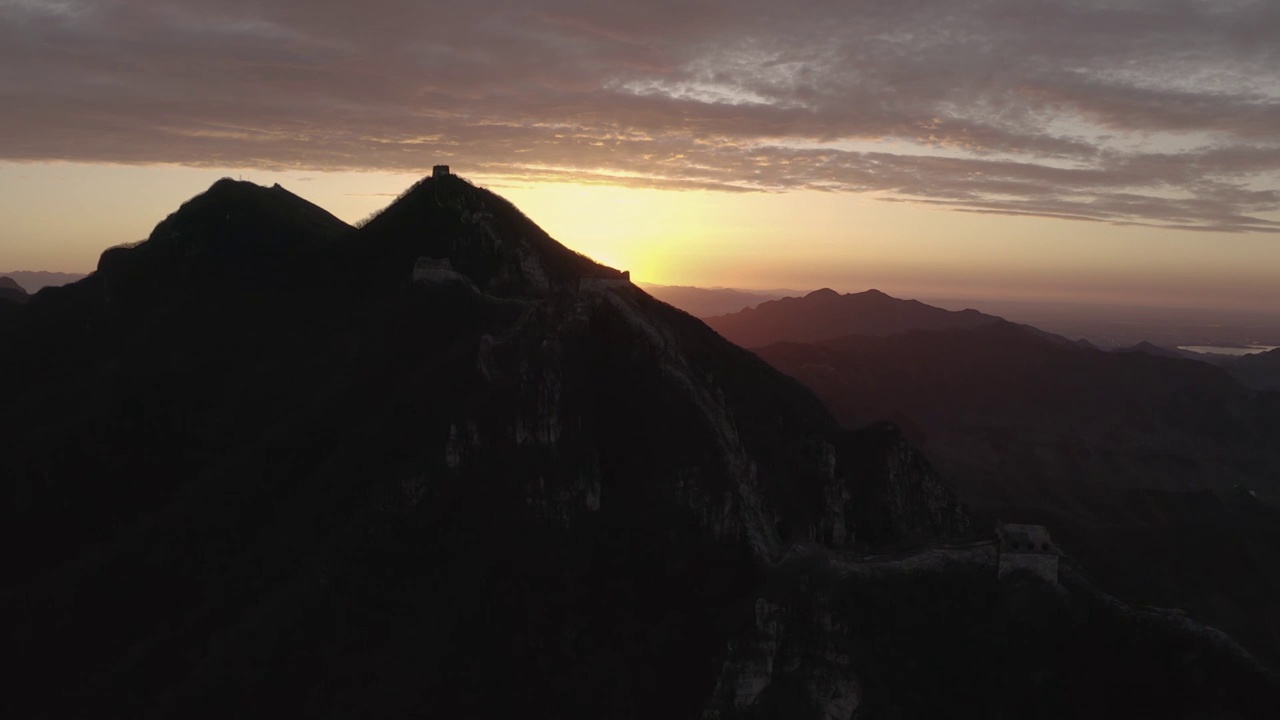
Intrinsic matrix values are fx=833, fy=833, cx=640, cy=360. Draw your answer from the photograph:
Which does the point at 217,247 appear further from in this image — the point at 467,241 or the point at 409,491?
the point at 409,491

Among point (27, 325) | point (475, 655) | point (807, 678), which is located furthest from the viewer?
point (27, 325)

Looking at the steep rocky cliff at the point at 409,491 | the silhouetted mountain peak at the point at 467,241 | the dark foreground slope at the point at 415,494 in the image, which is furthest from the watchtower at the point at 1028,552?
the silhouetted mountain peak at the point at 467,241

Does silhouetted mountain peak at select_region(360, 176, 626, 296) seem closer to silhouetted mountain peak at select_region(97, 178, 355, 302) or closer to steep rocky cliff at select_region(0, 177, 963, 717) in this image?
steep rocky cliff at select_region(0, 177, 963, 717)

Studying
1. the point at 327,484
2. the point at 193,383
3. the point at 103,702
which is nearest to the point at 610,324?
the point at 327,484

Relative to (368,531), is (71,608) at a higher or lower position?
lower

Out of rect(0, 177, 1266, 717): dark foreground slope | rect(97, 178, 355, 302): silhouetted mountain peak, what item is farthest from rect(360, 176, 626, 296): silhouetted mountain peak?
rect(97, 178, 355, 302): silhouetted mountain peak

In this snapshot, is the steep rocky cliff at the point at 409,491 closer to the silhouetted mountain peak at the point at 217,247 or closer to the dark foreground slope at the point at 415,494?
the dark foreground slope at the point at 415,494

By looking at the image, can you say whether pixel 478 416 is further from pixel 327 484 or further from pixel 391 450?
pixel 327 484
